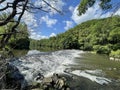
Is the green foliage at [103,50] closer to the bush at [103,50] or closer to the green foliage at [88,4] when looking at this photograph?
the bush at [103,50]

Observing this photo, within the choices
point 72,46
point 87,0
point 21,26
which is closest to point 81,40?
point 72,46

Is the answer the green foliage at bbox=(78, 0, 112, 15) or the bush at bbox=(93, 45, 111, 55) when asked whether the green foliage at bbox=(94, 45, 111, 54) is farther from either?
the green foliage at bbox=(78, 0, 112, 15)

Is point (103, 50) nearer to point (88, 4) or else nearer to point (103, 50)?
point (103, 50)

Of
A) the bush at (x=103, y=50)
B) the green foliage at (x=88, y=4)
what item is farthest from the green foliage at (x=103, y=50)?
the green foliage at (x=88, y=4)

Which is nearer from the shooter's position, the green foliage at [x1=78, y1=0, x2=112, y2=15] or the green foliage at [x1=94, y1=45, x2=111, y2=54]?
the green foliage at [x1=78, y1=0, x2=112, y2=15]

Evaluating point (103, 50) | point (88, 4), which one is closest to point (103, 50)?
point (103, 50)

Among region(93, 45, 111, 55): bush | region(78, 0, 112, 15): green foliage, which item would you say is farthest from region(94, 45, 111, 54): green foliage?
region(78, 0, 112, 15): green foliage

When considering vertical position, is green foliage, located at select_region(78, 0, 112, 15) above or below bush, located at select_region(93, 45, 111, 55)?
above

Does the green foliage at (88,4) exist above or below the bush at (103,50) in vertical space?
above

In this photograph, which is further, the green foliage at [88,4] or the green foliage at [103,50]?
the green foliage at [103,50]

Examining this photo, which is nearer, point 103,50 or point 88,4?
point 88,4

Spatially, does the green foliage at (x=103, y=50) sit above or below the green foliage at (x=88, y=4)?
below

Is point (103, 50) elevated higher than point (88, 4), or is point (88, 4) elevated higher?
point (88, 4)

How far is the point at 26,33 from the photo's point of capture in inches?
215
